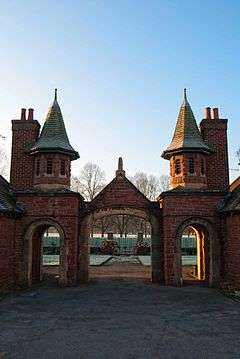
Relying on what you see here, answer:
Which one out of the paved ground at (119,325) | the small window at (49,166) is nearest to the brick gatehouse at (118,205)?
→ the small window at (49,166)

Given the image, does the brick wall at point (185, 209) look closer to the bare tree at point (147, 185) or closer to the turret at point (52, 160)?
the turret at point (52, 160)

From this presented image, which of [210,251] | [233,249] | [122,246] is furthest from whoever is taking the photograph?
[122,246]

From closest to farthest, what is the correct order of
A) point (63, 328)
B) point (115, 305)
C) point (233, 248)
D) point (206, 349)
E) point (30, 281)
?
point (206, 349)
point (63, 328)
point (115, 305)
point (233, 248)
point (30, 281)

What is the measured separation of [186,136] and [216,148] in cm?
195

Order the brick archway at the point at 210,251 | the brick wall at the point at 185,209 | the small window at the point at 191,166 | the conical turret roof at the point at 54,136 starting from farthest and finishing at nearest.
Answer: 1. the small window at the point at 191,166
2. the conical turret roof at the point at 54,136
3. the brick wall at the point at 185,209
4. the brick archway at the point at 210,251

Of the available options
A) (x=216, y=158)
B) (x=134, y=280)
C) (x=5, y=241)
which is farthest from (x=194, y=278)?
(x=5, y=241)

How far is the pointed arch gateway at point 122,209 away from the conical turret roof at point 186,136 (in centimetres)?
294

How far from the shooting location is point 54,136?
20.2m

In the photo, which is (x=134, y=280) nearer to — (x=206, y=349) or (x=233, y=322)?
(x=233, y=322)

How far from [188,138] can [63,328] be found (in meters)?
13.1

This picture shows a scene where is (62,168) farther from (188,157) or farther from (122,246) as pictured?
(122,246)

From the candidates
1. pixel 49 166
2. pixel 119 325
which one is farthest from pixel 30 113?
pixel 119 325

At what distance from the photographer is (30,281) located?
59.7 feet

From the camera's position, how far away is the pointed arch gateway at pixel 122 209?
19.4m
